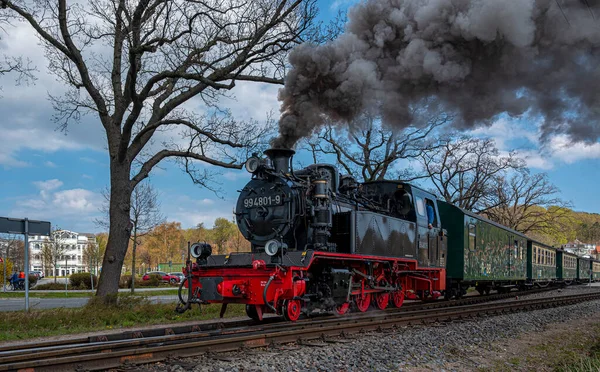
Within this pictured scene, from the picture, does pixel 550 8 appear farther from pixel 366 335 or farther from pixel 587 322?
pixel 587 322

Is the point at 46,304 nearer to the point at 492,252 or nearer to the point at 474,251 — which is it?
the point at 474,251

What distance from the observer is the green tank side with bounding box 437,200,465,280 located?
17.9 meters

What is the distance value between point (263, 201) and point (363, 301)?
11.8 feet

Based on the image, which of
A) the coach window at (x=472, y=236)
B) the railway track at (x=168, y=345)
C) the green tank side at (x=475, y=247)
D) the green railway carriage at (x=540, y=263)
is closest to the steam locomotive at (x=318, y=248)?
the railway track at (x=168, y=345)

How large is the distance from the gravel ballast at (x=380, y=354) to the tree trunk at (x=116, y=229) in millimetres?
8075

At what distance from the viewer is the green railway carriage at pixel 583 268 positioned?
43.3 m

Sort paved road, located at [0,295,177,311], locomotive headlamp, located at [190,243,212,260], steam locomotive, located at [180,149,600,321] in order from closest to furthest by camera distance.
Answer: steam locomotive, located at [180,149,600,321]
locomotive headlamp, located at [190,243,212,260]
paved road, located at [0,295,177,311]

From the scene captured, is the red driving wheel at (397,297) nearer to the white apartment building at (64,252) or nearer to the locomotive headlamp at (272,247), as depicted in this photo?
the locomotive headlamp at (272,247)

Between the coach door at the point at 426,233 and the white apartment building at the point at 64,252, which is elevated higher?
the coach door at the point at 426,233

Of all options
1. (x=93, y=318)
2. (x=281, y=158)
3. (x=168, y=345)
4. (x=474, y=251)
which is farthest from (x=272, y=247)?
(x=474, y=251)

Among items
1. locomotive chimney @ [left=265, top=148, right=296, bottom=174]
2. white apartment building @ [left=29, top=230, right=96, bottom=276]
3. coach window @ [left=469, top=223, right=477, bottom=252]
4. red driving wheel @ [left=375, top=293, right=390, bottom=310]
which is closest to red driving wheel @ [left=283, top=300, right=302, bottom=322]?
locomotive chimney @ [left=265, top=148, right=296, bottom=174]

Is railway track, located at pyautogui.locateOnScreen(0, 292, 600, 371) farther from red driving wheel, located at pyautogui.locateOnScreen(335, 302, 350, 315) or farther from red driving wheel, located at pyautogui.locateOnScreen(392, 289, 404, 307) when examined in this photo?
red driving wheel, located at pyautogui.locateOnScreen(392, 289, 404, 307)

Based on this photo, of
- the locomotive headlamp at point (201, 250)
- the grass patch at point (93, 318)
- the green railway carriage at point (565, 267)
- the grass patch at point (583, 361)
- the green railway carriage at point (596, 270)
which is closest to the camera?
the grass patch at point (583, 361)

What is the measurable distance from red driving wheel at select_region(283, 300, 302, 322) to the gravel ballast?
4.71ft
